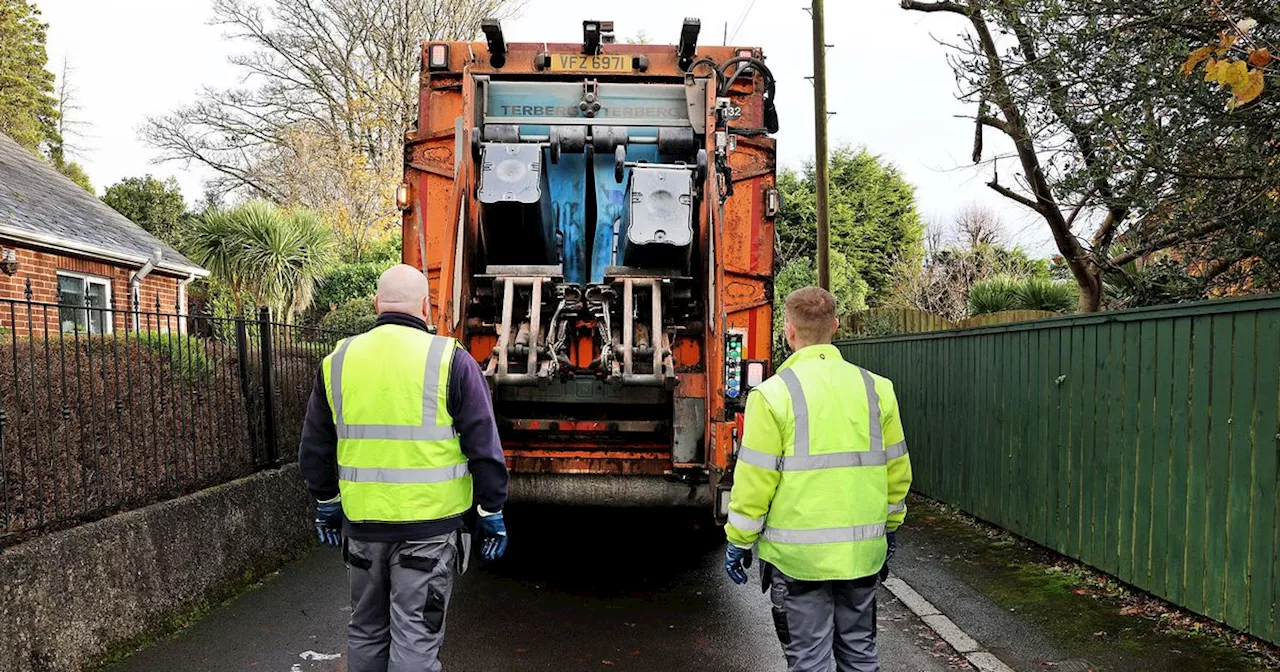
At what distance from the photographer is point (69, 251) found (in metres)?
13.6

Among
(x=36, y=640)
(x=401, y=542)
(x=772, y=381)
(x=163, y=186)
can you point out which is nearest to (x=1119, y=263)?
(x=772, y=381)

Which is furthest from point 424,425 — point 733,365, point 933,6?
point 933,6

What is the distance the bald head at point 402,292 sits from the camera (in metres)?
3.30

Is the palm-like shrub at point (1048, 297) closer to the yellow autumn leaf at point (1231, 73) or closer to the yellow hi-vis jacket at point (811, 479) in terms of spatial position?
the yellow autumn leaf at point (1231, 73)

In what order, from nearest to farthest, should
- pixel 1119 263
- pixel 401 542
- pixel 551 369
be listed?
pixel 401 542 < pixel 551 369 < pixel 1119 263

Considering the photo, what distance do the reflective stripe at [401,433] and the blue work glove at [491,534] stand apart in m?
0.37

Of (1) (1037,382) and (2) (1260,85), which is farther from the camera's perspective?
(1) (1037,382)

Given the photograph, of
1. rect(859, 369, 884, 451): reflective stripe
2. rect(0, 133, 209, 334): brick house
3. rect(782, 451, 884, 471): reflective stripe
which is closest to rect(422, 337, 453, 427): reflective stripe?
rect(782, 451, 884, 471): reflective stripe

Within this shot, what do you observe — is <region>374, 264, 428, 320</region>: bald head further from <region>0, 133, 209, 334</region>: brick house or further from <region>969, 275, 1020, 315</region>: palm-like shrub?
<region>969, 275, 1020, 315</region>: palm-like shrub

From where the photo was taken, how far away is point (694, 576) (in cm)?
618

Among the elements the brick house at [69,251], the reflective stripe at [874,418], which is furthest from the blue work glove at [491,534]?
the brick house at [69,251]

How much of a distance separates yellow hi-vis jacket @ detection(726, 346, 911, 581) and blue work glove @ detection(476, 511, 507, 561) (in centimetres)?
86

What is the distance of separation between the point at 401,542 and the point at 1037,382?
488cm

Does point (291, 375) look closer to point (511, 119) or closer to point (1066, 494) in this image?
point (511, 119)
